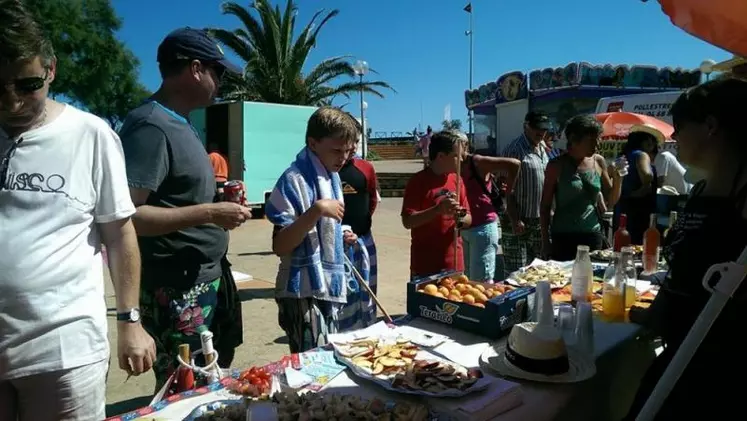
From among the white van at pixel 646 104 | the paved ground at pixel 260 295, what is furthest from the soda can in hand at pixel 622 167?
the white van at pixel 646 104

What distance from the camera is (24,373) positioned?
Answer: 141 centimetres

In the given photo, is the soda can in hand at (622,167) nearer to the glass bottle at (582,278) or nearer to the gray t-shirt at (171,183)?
the glass bottle at (582,278)

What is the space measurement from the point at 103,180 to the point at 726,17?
67.5 inches

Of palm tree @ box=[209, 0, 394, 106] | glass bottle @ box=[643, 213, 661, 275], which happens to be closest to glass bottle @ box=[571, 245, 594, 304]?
glass bottle @ box=[643, 213, 661, 275]

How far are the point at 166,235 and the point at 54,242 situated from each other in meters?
0.53

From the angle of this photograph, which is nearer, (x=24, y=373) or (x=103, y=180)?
(x=24, y=373)

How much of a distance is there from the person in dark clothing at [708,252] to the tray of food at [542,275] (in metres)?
0.93

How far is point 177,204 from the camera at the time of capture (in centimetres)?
195

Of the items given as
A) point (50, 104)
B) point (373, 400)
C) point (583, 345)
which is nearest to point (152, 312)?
point (50, 104)

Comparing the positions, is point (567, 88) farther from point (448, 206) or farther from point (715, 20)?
point (715, 20)

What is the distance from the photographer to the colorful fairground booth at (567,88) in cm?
2117

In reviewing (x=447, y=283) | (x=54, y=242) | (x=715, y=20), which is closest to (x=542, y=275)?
(x=447, y=283)

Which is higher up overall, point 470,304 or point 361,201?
point 361,201

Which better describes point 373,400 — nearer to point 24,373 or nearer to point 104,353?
point 104,353
